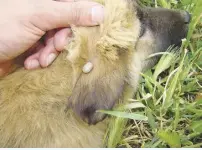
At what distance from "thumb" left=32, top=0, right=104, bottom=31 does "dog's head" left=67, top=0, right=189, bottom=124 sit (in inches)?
1.6

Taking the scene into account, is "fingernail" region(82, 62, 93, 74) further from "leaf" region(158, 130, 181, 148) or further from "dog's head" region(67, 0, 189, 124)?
"leaf" region(158, 130, 181, 148)

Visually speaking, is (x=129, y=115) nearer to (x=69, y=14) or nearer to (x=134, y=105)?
(x=134, y=105)

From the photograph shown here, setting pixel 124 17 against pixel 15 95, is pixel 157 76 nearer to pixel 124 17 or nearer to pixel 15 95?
pixel 124 17

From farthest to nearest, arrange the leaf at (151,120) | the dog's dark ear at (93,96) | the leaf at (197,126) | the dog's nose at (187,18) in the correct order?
1. the dog's nose at (187,18)
2. the leaf at (151,120)
3. the leaf at (197,126)
4. the dog's dark ear at (93,96)

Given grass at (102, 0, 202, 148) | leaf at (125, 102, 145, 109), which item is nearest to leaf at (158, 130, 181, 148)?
grass at (102, 0, 202, 148)

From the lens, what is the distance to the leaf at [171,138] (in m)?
2.38

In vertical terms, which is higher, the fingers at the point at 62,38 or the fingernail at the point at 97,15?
the fingernail at the point at 97,15

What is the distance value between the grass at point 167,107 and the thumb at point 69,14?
0.51 m

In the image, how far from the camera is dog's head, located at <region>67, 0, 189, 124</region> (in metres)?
2.29

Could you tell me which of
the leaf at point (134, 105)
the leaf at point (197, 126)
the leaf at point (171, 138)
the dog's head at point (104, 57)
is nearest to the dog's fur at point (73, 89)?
the dog's head at point (104, 57)

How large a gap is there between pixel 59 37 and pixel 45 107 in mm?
385

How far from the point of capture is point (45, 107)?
2.37 meters

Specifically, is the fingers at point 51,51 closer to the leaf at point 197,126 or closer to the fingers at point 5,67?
the fingers at point 5,67

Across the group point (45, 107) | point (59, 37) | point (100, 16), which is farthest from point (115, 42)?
point (45, 107)
